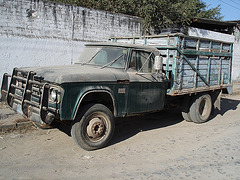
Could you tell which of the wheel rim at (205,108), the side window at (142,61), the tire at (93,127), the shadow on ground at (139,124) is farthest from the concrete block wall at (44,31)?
the wheel rim at (205,108)

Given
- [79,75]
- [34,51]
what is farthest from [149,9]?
[79,75]

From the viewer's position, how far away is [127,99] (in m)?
4.95

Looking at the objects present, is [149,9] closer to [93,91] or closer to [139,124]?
[139,124]

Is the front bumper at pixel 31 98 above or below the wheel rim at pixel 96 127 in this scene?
above

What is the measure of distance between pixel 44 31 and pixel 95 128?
17.1ft

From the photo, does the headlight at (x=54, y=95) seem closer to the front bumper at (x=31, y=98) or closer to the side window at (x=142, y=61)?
the front bumper at (x=31, y=98)

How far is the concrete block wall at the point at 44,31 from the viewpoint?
7.64 meters

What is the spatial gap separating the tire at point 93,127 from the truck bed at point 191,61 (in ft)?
6.58

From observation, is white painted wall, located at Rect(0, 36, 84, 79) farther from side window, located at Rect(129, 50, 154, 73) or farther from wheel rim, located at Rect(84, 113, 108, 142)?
wheel rim, located at Rect(84, 113, 108, 142)

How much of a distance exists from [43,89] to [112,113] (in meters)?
1.55

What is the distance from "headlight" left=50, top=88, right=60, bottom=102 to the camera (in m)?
4.00

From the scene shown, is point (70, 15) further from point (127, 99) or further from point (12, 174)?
point (12, 174)

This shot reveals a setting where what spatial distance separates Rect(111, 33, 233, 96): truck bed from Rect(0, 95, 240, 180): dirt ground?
4.23 feet

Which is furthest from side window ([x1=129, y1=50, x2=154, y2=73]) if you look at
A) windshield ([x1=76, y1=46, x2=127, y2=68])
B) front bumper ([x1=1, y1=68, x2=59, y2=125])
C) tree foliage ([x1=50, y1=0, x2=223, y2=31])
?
tree foliage ([x1=50, y1=0, x2=223, y2=31])
